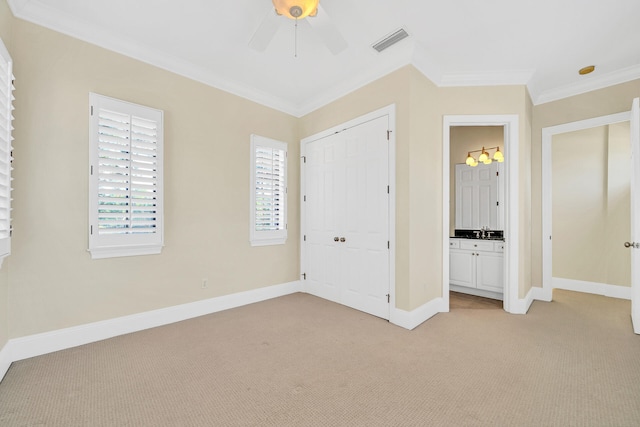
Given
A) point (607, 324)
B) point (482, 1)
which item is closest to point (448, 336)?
point (607, 324)

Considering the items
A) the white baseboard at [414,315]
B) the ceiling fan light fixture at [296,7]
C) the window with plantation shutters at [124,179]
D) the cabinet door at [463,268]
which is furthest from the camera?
the cabinet door at [463,268]

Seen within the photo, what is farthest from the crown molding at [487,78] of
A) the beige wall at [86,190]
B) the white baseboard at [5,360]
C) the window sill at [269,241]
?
the white baseboard at [5,360]

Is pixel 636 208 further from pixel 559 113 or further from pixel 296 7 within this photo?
pixel 296 7

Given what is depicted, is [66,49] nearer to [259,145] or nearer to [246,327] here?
[259,145]

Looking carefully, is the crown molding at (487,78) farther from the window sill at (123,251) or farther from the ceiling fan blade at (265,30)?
the window sill at (123,251)

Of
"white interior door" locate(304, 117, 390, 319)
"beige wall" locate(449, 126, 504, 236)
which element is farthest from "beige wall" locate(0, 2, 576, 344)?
"beige wall" locate(449, 126, 504, 236)

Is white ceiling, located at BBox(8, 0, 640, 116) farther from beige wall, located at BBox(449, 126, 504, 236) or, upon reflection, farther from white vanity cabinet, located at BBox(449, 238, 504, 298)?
white vanity cabinet, located at BBox(449, 238, 504, 298)

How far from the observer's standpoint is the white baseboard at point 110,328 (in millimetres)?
2322

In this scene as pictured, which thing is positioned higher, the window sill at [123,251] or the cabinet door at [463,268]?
the window sill at [123,251]

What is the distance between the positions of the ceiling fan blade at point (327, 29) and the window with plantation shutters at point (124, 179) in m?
2.02

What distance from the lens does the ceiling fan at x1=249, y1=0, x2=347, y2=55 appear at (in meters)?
1.87

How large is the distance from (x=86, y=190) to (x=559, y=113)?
5.90 m

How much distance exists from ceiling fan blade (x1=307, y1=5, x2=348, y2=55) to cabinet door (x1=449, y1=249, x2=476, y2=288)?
3.56 m

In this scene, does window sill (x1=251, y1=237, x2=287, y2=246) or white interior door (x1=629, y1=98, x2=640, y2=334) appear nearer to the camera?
white interior door (x1=629, y1=98, x2=640, y2=334)
